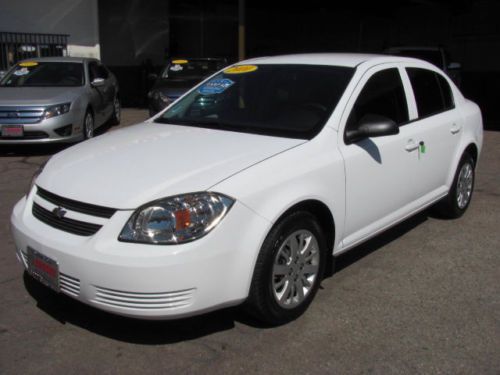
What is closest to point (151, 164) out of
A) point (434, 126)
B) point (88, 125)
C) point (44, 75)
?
point (434, 126)

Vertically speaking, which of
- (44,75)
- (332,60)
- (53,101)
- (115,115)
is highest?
(332,60)

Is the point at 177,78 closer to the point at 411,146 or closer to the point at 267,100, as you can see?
the point at 267,100

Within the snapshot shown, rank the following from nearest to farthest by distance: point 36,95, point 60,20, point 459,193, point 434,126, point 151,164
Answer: point 151,164 < point 434,126 < point 459,193 < point 36,95 < point 60,20

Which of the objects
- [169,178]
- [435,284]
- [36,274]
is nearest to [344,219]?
[435,284]

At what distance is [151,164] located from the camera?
3248 millimetres

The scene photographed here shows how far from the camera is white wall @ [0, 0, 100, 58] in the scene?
49.7 ft

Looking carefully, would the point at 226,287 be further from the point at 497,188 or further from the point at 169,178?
the point at 497,188

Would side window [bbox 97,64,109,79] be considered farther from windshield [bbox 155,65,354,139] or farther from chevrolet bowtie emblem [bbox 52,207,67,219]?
chevrolet bowtie emblem [bbox 52,207,67,219]

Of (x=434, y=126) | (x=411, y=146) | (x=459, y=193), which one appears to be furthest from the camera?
(x=459, y=193)

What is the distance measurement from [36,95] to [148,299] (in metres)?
6.73

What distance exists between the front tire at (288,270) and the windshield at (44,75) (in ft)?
23.9

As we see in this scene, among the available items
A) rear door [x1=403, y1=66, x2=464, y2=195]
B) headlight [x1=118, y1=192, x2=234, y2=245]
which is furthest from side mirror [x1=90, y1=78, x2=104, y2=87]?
headlight [x1=118, y1=192, x2=234, y2=245]

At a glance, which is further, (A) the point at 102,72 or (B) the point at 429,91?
(A) the point at 102,72

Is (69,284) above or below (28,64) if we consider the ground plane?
below
